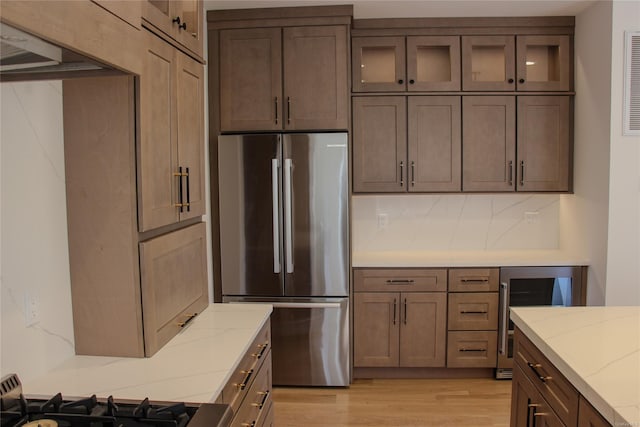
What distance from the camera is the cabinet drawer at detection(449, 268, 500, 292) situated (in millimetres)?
3465

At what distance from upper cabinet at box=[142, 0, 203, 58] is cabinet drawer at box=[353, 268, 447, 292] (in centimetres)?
195

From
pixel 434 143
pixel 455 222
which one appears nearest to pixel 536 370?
pixel 434 143

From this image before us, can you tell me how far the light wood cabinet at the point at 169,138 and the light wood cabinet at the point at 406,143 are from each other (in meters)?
1.59

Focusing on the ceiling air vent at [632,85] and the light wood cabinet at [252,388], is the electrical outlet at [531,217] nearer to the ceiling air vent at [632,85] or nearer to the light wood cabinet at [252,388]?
the ceiling air vent at [632,85]

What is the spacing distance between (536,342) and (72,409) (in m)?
1.59

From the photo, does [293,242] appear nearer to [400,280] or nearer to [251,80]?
[400,280]

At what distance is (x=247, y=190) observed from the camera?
11.0 feet

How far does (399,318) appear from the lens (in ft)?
11.5

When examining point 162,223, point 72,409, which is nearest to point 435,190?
point 162,223

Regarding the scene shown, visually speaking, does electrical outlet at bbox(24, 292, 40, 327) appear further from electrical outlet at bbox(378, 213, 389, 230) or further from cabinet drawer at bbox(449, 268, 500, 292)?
electrical outlet at bbox(378, 213, 389, 230)

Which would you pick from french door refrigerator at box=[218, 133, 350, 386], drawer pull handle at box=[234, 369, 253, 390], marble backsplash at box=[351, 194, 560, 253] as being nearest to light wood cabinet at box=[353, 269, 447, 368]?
french door refrigerator at box=[218, 133, 350, 386]

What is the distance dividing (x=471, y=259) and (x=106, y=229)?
8.57ft

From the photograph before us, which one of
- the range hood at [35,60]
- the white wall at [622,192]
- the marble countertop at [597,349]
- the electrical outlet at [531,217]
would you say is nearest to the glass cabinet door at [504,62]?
the white wall at [622,192]

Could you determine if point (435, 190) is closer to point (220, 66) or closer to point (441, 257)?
point (441, 257)
